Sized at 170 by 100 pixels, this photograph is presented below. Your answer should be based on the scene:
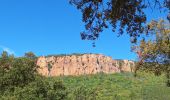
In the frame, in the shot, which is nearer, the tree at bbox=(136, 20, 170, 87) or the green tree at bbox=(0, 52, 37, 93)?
the tree at bbox=(136, 20, 170, 87)

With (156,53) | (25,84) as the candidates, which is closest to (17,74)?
(25,84)

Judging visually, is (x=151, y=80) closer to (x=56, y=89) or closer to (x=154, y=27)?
(x=56, y=89)

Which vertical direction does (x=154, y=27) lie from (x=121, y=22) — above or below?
above

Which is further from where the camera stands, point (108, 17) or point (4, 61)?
point (4, 61)

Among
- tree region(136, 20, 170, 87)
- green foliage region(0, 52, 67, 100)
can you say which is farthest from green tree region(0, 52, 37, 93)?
tree region(136, 20, 170, 87)

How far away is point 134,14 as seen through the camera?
12.5 meters

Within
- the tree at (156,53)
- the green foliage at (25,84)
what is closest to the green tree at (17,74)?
the green foliage at (25,84)

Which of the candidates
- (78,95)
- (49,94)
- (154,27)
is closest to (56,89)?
(49,94)

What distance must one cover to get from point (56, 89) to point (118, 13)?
44948 millimetres

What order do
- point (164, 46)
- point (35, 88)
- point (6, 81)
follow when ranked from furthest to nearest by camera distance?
point (6, 81), point (35, 88), point (164, 46)

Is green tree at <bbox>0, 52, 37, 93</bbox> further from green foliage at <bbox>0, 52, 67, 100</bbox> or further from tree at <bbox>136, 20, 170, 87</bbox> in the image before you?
tree at <bbox>136, 20, 170, 87</bbox>

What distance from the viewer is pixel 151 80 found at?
14862 centimetres

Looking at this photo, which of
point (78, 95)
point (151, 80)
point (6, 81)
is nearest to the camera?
point (6, 81)

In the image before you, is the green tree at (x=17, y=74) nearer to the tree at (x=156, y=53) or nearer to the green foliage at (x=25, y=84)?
the green foliage at (x=25, y=84)
